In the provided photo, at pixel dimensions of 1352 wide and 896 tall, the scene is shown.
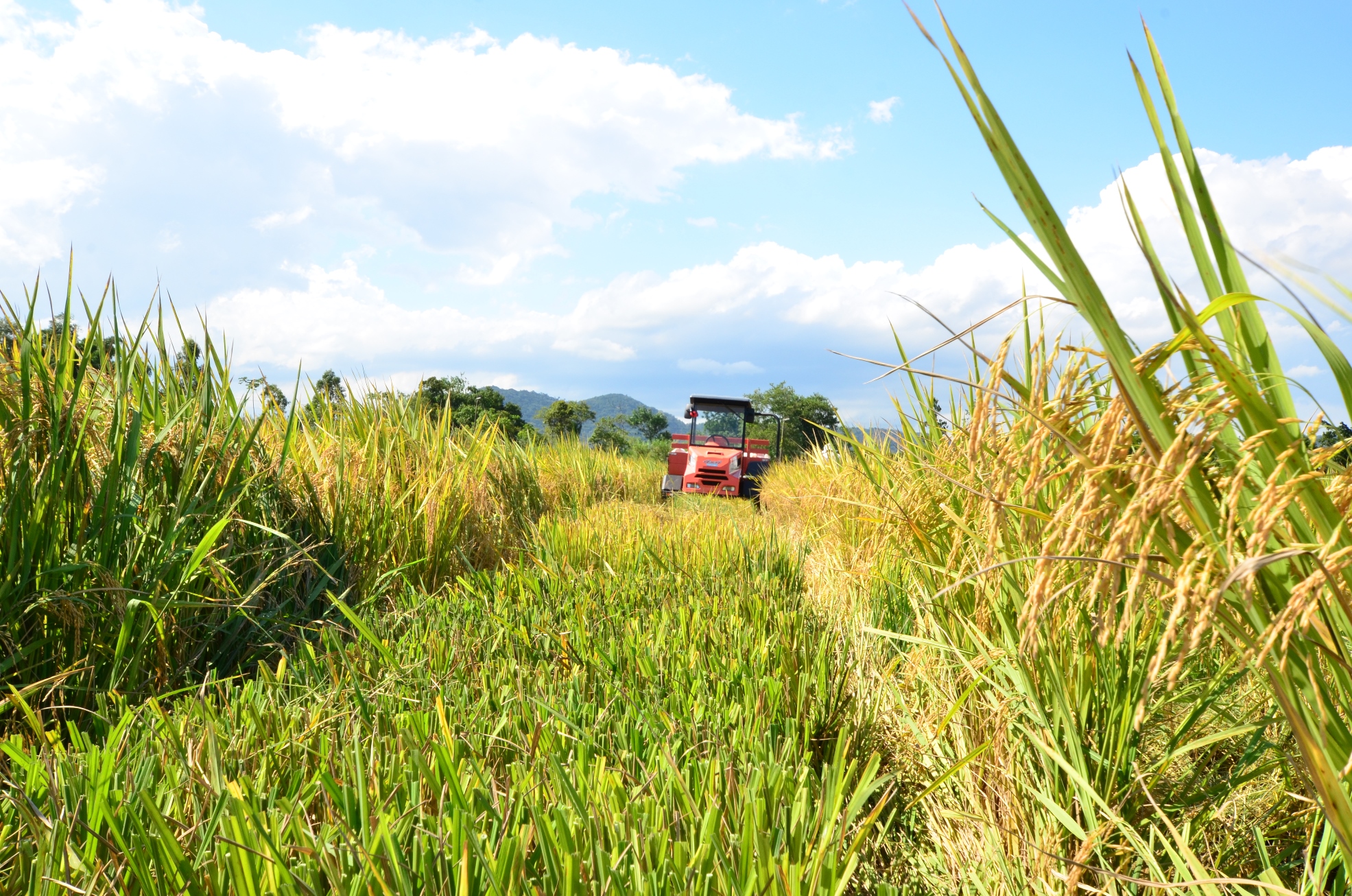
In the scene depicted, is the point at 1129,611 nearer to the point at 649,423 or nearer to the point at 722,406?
the point at 722,406

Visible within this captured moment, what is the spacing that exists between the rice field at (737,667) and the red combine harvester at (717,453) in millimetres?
9794

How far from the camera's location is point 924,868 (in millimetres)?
1835

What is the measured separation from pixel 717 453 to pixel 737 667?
12119 mm

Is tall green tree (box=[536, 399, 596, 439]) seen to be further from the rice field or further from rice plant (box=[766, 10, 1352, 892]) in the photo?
rice plant (box=[766, 10, 1352, 892])

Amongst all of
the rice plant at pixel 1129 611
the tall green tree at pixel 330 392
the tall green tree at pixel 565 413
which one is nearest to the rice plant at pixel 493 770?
the rice plant at pixel 1129 611

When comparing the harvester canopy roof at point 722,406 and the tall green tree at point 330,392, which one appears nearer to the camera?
the tall green tree at point 330,392

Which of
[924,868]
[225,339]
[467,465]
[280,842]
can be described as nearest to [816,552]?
[467,465]

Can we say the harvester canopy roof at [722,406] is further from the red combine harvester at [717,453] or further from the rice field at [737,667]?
the rice field at [737,667]

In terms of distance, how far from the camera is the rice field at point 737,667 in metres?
0.94

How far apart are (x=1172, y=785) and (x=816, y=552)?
3562mm

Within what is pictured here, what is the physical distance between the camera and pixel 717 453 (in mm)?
14352

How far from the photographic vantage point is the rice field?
0.94m

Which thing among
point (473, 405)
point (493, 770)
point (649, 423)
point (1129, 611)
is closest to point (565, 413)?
point (473, 405)

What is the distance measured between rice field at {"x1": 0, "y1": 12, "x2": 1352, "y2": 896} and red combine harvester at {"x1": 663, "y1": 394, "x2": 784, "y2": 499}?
9794 millimetres
